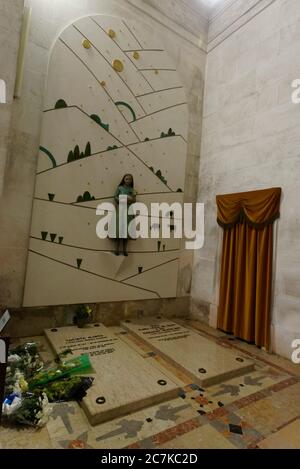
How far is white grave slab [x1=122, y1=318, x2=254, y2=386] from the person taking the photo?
282 cm

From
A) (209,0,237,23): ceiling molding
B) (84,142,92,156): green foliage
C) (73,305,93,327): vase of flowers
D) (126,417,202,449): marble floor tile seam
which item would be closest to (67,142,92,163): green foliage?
(84,142,92,156): green foliage

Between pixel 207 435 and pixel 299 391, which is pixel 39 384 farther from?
pixel 299 391

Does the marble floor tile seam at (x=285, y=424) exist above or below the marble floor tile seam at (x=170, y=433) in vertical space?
above

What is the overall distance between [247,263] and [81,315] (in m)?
2.46

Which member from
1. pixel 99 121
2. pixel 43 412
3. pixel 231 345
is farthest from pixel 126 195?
Result: pixel 43 412

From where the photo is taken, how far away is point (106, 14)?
4.09 metres

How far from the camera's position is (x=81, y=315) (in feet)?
12.3

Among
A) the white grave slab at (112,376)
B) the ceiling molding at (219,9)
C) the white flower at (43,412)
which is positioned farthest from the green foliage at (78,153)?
the ceiling molding at (219,9)

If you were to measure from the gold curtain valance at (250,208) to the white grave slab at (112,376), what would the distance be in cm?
236

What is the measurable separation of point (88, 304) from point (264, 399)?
251 centimetres

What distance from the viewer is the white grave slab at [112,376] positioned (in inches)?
85.3

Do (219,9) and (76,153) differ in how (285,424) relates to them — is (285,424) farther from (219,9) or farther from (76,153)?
(219,9)

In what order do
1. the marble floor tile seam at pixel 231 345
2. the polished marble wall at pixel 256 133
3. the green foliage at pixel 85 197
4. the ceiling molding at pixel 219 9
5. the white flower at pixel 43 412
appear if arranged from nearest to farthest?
1. the white flower at pixel 43 412
2. the marble floor tile seam at pixel 231 345
3. the polished marble wall at pixel 256 133
4. the green foliage at pixel 85 197
5. the ceiling molding at pixel 219 9

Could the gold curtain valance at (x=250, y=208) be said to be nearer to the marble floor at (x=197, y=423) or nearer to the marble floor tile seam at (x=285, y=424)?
the marble floor at (x=197, y=423)
